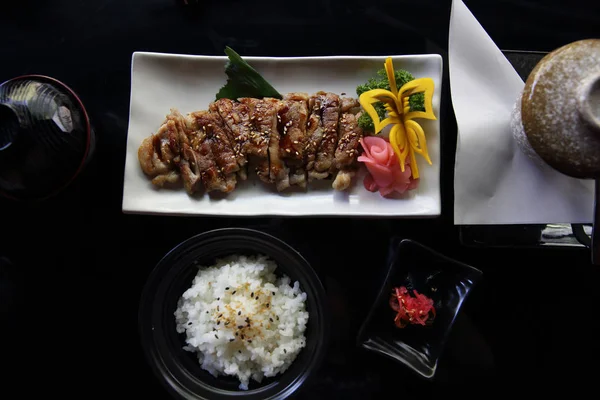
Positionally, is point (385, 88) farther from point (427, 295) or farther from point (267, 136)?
point (427, 295)

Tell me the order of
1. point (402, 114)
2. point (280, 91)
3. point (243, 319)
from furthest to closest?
1. point (280, 91)
2. point (402, 114)
3. point (243, 319)

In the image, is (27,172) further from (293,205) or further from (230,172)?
(293,205)

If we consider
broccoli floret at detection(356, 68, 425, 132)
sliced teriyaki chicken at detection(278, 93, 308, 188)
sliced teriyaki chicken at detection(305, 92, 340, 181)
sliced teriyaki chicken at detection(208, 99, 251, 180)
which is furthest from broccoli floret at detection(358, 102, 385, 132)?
sliced teriyaki chicken at detection(208, 99, 251, 180)

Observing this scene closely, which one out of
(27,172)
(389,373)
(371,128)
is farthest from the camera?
(389,373)

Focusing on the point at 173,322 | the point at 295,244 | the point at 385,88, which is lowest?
the point at 173,322

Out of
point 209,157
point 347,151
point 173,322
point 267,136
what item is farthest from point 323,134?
point 173,322

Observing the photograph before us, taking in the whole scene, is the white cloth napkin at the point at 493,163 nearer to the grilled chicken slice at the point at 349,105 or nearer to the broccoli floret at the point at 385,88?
the broccoli floret at the point at 385,88

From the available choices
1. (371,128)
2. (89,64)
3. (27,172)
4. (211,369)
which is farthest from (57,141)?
(371,128)

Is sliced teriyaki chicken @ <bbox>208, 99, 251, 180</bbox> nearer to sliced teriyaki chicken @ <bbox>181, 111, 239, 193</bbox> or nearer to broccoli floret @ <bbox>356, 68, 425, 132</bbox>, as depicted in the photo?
sliced teriyaki chicken @ <bbox>181, 111, 239, 193</bbox>
